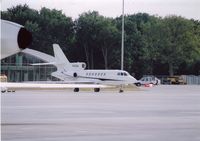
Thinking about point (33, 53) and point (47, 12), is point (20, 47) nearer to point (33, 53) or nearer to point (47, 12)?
point (33, 53)

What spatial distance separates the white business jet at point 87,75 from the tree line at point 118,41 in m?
31.4

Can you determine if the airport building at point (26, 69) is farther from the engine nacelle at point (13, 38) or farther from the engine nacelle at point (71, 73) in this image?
the engine nacelle at point (13, 38)

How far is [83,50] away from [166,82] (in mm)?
17670

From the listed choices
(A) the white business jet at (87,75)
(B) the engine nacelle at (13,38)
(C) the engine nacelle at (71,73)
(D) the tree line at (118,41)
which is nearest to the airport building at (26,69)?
(A) the white business jet at (87,75)

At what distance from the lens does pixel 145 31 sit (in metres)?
129

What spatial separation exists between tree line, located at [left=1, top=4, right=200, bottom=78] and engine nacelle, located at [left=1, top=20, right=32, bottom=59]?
9879cm

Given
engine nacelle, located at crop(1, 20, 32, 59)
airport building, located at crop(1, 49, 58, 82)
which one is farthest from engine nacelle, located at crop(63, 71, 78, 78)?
engine nacelle, located at crop(1, 20, 32, 59)

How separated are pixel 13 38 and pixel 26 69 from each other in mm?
83143

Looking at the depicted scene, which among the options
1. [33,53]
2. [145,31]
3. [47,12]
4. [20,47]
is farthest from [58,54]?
[20,47]

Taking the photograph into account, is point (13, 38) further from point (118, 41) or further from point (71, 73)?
point (118, 41)

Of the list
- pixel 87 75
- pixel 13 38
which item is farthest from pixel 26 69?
pixel 13 38

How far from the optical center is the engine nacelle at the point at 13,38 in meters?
12.9

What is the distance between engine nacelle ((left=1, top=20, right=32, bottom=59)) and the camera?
12.9 metres

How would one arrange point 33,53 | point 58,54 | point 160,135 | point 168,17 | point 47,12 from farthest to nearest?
point 168,17
point 47,12
point 33,53
point 58,54
point 160,135
